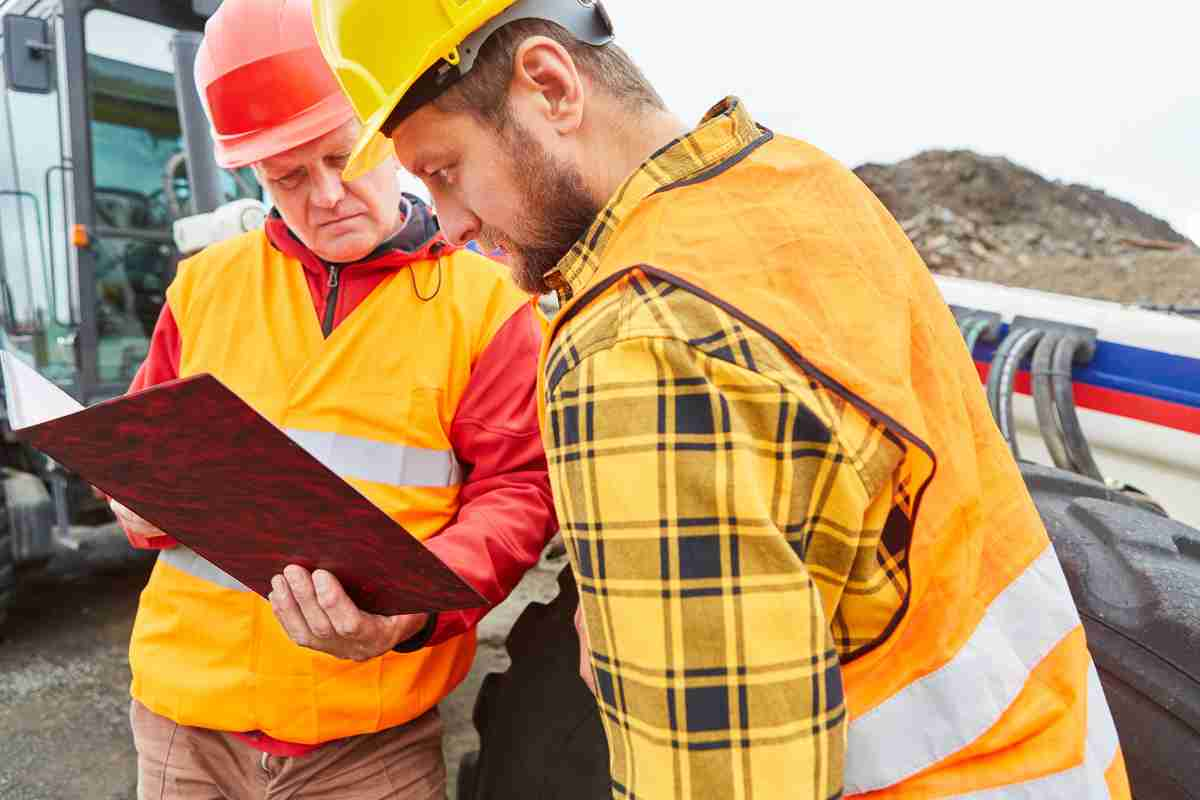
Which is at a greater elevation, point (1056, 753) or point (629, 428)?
point (629, 428)

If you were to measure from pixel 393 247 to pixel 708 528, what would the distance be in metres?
1.10

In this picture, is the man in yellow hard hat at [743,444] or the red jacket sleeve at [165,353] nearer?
the man in yellow hard hat at [743,444]

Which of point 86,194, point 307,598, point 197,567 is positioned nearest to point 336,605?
point 307,598

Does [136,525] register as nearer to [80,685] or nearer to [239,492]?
[239,492]

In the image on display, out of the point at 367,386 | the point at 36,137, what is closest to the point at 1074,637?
the point at 367,386

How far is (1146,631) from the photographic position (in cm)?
159

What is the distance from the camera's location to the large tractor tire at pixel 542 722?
1.78 metres

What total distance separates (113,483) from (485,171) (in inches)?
27.7

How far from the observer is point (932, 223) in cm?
1709

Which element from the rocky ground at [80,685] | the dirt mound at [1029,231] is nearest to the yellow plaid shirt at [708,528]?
the rocky ground at [80,685]

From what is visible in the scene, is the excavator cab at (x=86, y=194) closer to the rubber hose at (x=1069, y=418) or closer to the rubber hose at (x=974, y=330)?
the rubber hose at (x=974, y=330)

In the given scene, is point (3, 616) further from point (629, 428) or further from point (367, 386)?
point (629, 428)

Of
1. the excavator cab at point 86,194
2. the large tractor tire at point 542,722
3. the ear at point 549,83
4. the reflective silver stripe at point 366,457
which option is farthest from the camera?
the excavator cab at point 86,194

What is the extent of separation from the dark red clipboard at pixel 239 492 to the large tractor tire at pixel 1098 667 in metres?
0.61
